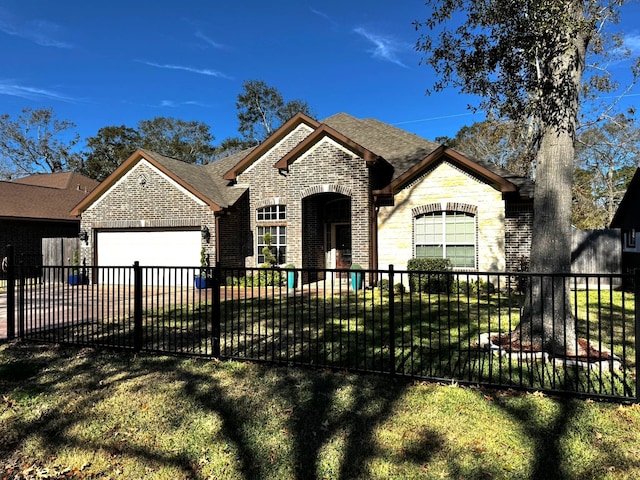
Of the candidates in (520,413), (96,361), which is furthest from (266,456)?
(96,361)

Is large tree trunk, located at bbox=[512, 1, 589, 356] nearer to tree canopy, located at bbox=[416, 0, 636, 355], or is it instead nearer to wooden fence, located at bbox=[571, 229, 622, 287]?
tree canopy, located at bbox=[416, 0, 636, 355]

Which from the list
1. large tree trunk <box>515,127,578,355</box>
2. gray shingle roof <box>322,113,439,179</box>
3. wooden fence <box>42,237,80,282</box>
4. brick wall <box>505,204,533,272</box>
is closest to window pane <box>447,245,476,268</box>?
brick wall <box>505,204,533,272</box>

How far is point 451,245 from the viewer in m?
13.8

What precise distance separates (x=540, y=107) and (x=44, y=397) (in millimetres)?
7449

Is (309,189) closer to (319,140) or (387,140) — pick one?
(319,140)

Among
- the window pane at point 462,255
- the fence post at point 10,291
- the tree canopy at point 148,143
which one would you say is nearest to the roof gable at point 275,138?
the window pane at point 462,255

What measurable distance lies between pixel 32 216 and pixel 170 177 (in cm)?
914

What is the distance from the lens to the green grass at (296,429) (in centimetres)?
318

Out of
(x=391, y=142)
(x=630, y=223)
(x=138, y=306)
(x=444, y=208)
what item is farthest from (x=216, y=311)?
(x=630, y=223)

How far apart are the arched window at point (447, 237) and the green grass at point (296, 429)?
9.62m

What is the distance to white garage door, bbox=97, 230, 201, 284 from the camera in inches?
643

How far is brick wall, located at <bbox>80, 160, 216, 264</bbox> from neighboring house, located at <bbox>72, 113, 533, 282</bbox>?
0.05 m

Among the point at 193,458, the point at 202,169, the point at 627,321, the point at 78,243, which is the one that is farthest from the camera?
the point at 202,169

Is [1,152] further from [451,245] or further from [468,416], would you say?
[468,416]
